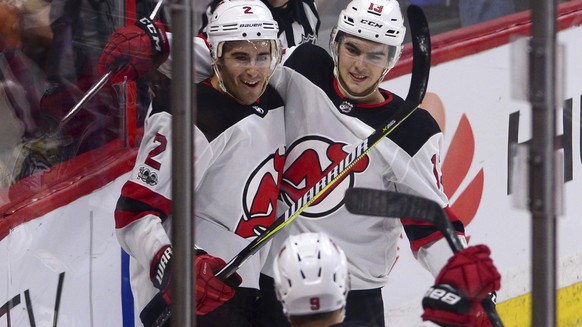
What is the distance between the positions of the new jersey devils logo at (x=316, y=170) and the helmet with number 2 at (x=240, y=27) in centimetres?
20

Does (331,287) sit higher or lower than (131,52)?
lower

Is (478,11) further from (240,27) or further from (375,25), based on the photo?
(240,27)

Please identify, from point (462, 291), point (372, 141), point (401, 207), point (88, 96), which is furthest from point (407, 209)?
point (88, 96)

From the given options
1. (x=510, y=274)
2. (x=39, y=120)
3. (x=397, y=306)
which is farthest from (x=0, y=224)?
(x=510, y=274)

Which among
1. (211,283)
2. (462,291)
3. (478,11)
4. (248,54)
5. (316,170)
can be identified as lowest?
(211,283)

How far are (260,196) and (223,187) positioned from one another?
0.10 meters

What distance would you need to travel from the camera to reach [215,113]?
2.81 m

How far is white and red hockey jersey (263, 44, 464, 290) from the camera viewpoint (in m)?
2.76

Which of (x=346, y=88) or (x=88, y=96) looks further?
(x=346, y=88)

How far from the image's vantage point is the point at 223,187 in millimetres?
2857

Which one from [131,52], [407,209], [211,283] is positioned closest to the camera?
[407,209]

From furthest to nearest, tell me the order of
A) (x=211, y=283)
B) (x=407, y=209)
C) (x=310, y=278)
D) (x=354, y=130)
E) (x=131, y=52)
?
(x=354, y=130) → (x=211, y=283) → (x=131, y=52) → (x=407, y=209) → (x=310, y=278)

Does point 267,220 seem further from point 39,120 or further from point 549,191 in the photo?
point 549,191

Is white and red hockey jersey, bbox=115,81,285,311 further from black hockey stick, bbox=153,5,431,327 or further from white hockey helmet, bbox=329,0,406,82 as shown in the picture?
white hockey helmet, bbox=329,0,406,82
